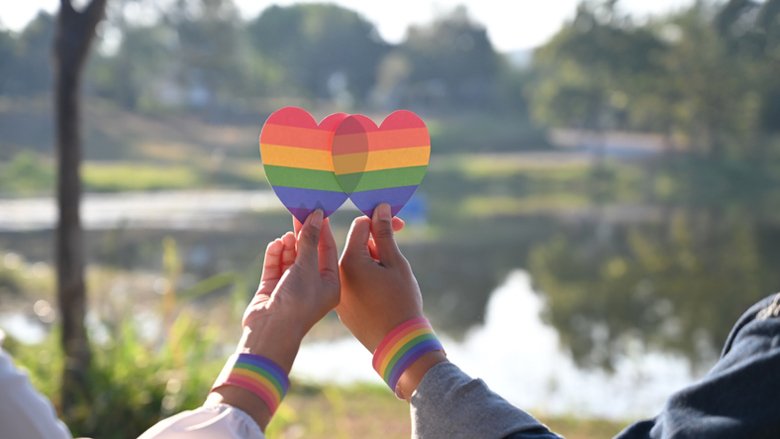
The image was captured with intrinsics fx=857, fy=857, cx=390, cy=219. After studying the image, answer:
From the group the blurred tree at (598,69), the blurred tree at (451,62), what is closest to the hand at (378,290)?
the blurred tree at (598,69)

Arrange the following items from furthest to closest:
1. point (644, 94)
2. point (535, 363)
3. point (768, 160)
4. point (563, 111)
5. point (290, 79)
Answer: point (290, 79) < point (563, 111) < point (644, 94) < point (768, 160) < point (535, 363)

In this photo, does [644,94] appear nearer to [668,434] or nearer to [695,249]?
[695,249]

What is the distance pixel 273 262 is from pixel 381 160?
18cm

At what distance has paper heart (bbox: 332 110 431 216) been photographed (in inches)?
37.0

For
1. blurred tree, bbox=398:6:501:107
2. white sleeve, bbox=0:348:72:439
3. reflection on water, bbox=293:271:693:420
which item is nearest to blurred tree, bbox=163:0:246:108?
blurred tree, bbox=398:6:501:107

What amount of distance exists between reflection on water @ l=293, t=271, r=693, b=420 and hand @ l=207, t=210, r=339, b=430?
2990mm

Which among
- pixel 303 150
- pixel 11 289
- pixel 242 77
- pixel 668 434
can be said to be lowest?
pixel 668 434

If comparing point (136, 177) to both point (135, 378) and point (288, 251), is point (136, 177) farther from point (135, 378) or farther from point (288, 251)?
point (288, 251)

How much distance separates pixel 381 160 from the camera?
3.16 ft

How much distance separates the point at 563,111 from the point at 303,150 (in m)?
19.1

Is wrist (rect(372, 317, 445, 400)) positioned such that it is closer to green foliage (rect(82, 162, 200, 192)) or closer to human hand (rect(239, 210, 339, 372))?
human hand (rect(239, 210, 339, 372))

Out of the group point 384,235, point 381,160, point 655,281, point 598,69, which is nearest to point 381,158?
point 381,160

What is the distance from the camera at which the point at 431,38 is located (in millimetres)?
22125

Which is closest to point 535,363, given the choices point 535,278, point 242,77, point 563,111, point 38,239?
point 535,278
